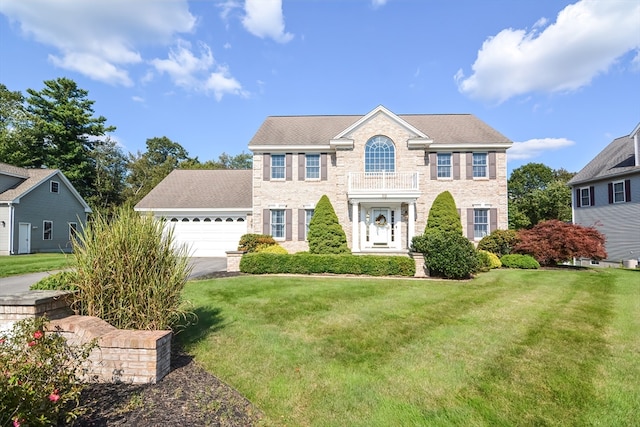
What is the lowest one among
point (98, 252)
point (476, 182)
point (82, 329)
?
point (82, 329)

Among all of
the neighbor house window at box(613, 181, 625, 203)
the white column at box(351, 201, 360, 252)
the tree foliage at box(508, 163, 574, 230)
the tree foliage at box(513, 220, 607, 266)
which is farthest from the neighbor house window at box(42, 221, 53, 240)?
the tree foliage at box(508, 163, 574, 230)

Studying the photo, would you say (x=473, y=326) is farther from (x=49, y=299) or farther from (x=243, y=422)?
(x=49, y=299)

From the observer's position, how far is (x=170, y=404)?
11.4ft

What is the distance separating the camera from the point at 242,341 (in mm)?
5418

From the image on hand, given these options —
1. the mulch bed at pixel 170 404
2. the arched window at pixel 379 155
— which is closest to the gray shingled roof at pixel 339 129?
the arched window at pixel 379 155

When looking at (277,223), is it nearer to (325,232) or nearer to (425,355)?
(325,232)

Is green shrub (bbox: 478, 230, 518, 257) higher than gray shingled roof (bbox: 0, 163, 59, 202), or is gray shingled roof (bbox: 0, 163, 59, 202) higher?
gray shingled roof (bbox: 0, 163, 59, 202)

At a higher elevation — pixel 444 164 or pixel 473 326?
pixel 444 164

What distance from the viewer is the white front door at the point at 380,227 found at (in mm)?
18156

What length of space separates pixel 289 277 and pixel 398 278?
388cm

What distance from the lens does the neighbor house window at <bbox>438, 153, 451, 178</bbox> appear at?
1842 centimetres

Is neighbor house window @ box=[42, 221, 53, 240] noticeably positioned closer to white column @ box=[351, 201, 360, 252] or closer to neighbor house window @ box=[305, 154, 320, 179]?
neighbor house window @ box=[305, 154, 320, 179]

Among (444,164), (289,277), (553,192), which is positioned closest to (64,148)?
(289,277)

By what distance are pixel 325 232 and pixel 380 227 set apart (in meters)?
3.41
